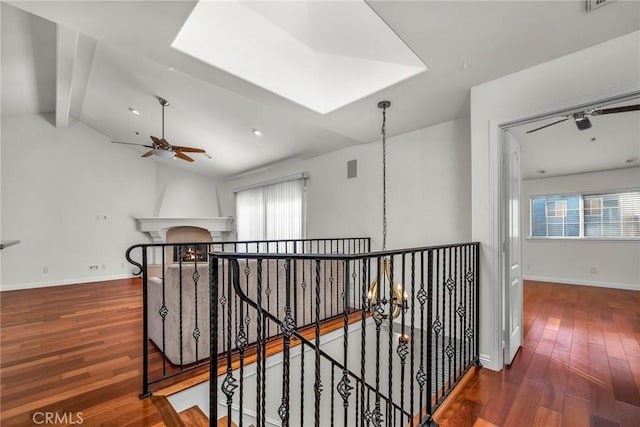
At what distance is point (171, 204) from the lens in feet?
23.8

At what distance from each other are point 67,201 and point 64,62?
157 inches

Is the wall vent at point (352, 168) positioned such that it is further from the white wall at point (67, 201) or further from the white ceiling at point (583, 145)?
the white wall at point (67, 201)

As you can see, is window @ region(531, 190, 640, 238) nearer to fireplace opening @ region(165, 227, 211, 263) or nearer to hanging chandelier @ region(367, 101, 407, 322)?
hanging chandelier @ region(367, 101, 407, 322)

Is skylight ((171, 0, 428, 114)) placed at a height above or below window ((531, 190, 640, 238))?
above

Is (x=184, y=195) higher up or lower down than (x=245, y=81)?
lower down

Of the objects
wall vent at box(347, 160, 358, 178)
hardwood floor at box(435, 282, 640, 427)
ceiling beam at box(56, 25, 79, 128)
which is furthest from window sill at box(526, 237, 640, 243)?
ceiling beam at box(56, 25, 79, 128)

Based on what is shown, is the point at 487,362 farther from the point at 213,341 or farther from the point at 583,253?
the point at 583,253

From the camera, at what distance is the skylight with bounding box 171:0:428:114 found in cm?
239

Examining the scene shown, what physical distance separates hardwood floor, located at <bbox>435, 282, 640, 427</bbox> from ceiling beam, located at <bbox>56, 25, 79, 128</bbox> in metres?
4.68

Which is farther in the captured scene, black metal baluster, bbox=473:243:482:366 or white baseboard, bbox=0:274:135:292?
white baseboard, bbox=0:274:135:292

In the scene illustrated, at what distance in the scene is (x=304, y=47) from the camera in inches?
121


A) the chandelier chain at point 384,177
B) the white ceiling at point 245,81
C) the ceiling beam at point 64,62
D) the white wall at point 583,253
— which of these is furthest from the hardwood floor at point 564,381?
the ceiling beam at point 64,62

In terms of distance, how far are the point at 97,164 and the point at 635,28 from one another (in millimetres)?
8598
